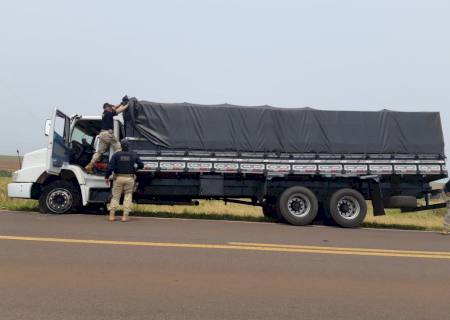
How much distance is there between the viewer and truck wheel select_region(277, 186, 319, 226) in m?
10.9

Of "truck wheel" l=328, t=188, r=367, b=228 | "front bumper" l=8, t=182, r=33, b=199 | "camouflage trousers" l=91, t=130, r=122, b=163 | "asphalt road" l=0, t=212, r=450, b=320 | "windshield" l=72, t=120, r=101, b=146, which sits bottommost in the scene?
"asphalt road" l=0, t=212, r=450, b=320

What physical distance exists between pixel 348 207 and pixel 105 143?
6270mm

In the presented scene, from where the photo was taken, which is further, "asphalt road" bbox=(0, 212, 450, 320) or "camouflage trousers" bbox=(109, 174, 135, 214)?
"camouflage trousers" bbox=(109, 174, 135, 214)

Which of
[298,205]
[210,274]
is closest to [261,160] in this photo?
[298,205]

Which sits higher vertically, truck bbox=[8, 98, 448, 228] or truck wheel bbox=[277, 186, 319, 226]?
truck bbox=[8, 98, 448, 228]

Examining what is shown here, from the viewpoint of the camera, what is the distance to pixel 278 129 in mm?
11336

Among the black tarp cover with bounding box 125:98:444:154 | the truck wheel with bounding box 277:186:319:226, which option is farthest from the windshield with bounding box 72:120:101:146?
the truck wheel with bounding box 277:186:319:226

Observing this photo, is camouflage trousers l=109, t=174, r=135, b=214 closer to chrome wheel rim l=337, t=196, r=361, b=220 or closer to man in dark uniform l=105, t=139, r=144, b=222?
man in dark uniform l=105, t=139, r=144, b=222

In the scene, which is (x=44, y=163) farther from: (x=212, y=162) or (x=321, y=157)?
(x=321, y=157)

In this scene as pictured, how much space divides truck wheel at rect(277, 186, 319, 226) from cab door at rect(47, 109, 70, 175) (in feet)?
17.9

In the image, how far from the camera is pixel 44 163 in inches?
426

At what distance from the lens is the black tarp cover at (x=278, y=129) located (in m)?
11.1

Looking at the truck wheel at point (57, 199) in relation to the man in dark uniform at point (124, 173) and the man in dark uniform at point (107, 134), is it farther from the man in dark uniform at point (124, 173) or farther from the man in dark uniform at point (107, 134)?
the man in dark uniform at point (124, 173)

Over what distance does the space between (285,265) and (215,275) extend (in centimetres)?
117
